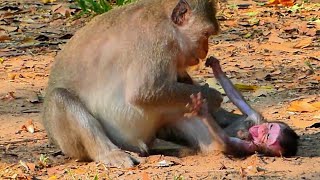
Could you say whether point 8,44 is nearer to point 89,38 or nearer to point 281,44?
point 281,44

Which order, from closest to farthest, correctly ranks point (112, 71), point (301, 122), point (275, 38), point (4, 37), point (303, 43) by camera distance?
point (112, 71) < point (301, 122) < point (303, 43) < point (275, 38) < point (4, 37)

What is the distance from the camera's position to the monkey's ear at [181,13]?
569cm

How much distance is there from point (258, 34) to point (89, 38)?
13.2ft

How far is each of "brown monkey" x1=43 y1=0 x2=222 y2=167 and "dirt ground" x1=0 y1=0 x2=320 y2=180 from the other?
218 mm

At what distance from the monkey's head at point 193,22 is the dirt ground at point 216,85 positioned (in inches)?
20.9

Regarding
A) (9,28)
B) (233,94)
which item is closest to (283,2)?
(9,28)

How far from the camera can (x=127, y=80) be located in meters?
5.65

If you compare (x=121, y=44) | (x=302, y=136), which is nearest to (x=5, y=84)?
(x=121, y=44)

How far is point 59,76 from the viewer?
5859 millimetres

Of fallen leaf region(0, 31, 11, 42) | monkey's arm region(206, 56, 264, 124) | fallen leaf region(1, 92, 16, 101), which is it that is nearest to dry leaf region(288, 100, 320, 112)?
monkey's arm region(206, 56, 264, 124)

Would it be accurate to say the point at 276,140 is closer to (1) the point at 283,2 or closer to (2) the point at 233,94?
(2) the point at 233,94

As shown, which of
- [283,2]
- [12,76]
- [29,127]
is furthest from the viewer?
[283,2]

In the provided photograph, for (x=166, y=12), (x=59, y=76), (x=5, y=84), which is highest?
(x=166, y=12)

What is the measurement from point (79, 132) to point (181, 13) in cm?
102
